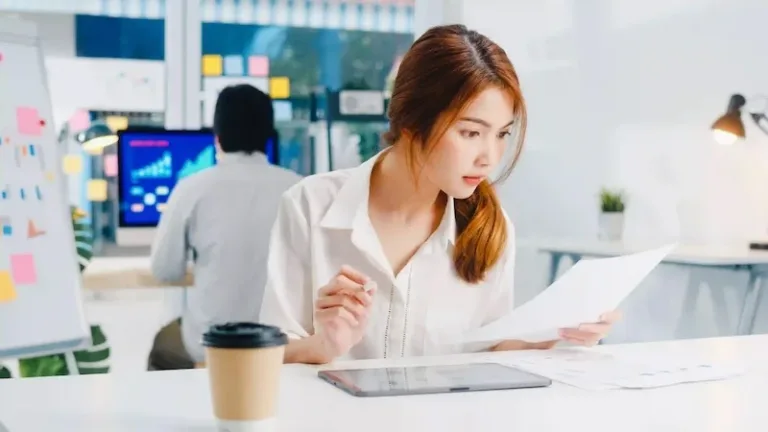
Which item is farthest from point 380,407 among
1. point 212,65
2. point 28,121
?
point 212,65

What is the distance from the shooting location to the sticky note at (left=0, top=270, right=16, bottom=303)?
5.26 feet

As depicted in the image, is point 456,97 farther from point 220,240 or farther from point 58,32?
point 58,32

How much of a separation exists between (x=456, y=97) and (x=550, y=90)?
9.42ft

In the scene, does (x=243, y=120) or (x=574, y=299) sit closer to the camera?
(x=574, y=299)

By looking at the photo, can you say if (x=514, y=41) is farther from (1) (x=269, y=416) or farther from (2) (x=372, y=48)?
(1) (x=269, y=416)

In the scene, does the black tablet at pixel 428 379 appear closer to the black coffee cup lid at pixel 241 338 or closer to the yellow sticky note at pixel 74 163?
the black coffee cup lid at pixel 241 338

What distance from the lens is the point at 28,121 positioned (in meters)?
1.72

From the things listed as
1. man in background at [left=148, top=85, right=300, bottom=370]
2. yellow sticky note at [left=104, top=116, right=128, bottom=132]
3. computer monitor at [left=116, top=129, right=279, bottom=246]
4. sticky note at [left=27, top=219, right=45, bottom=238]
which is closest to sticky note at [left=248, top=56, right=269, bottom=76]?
yellow sticky note at [left=104, top=116, right=128, bottom=132]

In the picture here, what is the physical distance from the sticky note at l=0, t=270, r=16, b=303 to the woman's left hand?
0.94 m

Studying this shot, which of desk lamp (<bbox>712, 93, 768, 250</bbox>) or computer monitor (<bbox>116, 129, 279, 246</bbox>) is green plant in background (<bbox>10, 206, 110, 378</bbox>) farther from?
desk lamp (<bbox>712, 93, 768, 250</bbox>)

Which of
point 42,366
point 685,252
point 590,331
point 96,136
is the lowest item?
point 42,366

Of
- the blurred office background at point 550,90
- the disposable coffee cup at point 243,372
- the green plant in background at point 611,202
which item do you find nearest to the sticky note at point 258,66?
the blurred office background at point 550,90

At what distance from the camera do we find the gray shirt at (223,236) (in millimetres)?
2844

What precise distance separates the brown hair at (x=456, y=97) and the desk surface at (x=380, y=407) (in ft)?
1.63
